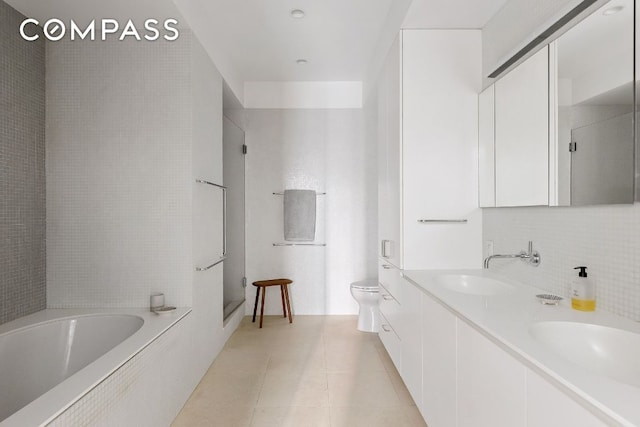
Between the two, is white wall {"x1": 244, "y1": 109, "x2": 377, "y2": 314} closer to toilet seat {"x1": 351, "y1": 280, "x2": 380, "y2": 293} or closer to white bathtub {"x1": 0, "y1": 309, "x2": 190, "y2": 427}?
toilet seat {"x1": 351, "y1": 280, "x2": 380, "y2": 293}

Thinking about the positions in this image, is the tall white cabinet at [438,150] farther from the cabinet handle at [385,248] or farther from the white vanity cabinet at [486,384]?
the white vanity cabinet at [486,384]

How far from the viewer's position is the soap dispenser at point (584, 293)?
1399mm

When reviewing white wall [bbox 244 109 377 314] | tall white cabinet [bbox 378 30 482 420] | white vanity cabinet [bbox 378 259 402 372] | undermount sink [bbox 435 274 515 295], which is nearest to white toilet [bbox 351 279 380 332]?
white vanity cabinet [bbox 378 259 402 372]

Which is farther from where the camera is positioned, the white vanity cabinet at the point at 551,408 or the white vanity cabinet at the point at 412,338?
the white vanity cabinet at the point at 412,338

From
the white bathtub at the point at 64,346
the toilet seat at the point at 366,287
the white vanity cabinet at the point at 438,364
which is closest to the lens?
the white vanity cabinet at the point at 438,364

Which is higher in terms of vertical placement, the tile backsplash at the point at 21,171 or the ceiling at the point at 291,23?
the ceiling at the point at 291,23

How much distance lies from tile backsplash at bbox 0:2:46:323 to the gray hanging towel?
87.0 inches

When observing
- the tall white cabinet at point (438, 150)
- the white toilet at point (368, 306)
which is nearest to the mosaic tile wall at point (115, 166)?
the tall white cabinet at point (438, 150)

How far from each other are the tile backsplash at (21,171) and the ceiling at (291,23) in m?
0.26

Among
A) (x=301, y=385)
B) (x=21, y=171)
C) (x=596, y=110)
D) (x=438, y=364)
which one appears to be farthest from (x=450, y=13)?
(x=21, y=171)

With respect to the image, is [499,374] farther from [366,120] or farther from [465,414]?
[366,120]

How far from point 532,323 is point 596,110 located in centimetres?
82

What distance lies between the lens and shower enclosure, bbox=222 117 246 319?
363 centimetres

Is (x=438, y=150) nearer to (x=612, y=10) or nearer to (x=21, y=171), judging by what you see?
(x=612, y=10)
